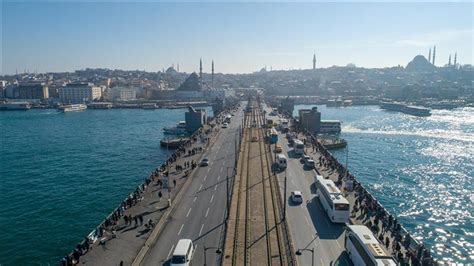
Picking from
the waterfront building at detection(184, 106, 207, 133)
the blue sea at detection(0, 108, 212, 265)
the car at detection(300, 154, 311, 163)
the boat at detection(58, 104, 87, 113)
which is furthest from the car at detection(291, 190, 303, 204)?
the boat at detection(58, 104, 87, 113)

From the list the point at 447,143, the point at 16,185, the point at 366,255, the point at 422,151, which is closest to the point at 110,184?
the point at 16,185

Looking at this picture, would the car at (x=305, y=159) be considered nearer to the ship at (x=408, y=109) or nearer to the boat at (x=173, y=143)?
the boat at (x=173, y=143)

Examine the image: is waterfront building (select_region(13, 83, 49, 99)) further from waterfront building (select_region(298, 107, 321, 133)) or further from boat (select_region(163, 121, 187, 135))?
waterfront building (select_region(298, 107, 321, 133))

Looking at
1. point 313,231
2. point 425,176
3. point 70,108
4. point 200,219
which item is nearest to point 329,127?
point 425,176

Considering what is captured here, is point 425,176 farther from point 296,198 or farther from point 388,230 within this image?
point 296,198

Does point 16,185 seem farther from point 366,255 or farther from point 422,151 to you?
point 422,151

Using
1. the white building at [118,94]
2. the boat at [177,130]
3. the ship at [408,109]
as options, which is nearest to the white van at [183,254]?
the boat at [177,130]
